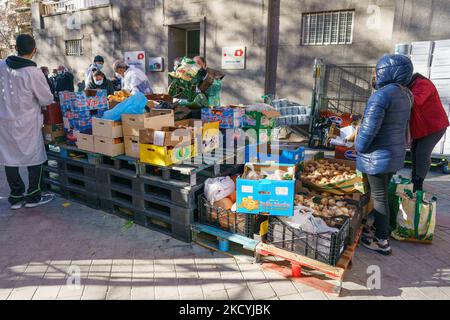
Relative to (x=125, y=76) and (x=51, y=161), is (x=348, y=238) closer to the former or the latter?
(x=51, y=161)

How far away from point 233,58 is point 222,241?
8.27 meters

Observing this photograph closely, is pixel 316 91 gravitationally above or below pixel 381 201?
above

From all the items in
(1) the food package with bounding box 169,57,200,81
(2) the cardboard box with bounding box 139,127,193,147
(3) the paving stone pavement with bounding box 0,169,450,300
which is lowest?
(3) the paving stone pavement with bounding box 0,169,450,300

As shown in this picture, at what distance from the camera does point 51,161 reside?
18.5 ft

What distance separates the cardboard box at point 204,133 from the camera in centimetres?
434

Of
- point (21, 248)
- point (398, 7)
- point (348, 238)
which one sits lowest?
point (21, 248)

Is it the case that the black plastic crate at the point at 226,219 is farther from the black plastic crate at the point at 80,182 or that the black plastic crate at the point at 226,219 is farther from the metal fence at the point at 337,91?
the metal fence at the point at 337,91

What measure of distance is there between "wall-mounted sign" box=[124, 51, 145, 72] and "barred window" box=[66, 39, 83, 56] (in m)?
3.36

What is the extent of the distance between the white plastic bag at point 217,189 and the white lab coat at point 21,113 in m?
2.74

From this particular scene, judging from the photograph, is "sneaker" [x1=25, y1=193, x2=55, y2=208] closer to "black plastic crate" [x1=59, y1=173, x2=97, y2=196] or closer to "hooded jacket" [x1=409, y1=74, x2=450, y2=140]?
"black plastic crate" [x1=59, y1=173, x2=97, y2=196]

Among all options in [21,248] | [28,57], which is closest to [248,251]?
[21,248]

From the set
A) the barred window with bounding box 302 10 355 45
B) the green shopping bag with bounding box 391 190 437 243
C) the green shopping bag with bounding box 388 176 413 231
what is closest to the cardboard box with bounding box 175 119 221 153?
the green shopping bag with bounding box 388 176 413 231

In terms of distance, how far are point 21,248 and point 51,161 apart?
83.3 inches

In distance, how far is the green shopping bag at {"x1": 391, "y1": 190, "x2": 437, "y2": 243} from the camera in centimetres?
393
